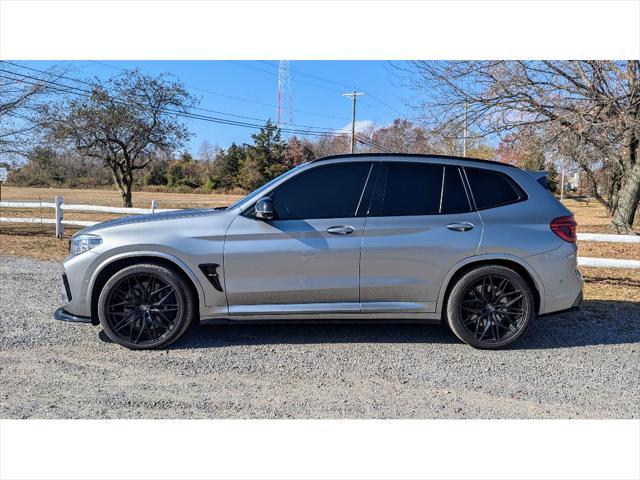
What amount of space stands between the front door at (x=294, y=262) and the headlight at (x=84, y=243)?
3.96 feet

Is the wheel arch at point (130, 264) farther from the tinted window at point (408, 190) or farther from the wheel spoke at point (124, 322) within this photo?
the tinted window at point (408, 190)

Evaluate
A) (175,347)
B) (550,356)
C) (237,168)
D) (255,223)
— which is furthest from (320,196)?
(237,168)

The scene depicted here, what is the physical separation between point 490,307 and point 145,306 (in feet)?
10.6

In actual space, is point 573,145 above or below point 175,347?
above

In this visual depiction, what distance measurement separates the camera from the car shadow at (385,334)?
4.73 meters

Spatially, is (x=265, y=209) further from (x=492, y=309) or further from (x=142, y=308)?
(x=492, y=309)

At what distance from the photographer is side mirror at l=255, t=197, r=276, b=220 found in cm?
438

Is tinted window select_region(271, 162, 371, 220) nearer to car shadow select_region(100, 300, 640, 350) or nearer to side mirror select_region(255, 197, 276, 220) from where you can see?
side mirror select_region(255, 197, 276, 220)

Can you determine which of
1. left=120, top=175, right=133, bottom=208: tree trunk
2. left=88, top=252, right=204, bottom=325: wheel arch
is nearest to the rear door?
left=88, top=252, right=204, bottom=325: wheel arch

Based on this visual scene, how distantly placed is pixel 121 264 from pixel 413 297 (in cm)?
275

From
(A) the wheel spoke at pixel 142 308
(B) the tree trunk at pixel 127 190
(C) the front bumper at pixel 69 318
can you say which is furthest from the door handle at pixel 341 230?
(B) the tree trunk at pixel 127 190

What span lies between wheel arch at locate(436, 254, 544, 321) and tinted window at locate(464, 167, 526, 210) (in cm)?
51

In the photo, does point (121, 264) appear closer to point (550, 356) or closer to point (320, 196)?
point (320, 196)

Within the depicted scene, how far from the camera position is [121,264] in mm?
4516
